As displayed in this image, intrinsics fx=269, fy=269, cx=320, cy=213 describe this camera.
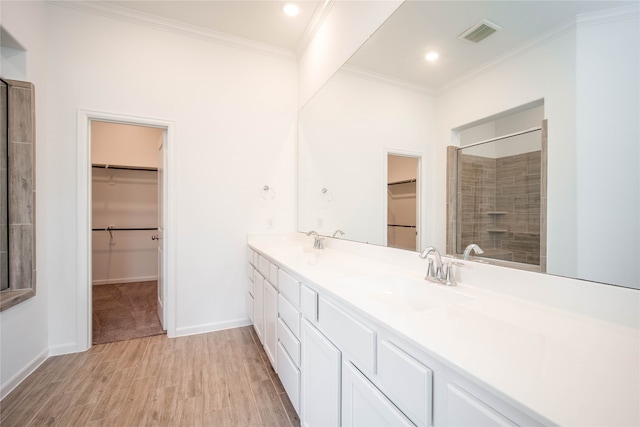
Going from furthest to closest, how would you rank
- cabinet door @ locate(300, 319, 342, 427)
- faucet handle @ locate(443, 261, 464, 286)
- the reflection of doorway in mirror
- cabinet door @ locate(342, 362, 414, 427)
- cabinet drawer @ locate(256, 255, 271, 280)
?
cabinet drawer @ locate(256, 255, 271, 280) < the reflection of doorway in mirror < faucet handle @ locate(443, 261, 464, 286) < cabinet door @ locate(300, 319, 342, 427) < cabinet door @ locate(342, 362, 414, 427)

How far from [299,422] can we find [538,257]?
143cm

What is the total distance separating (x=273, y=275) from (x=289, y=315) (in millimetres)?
369

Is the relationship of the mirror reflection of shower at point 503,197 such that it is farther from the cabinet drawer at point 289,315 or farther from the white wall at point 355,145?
the cabinet drawer at point 289,315

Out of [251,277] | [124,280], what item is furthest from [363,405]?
[124,280]

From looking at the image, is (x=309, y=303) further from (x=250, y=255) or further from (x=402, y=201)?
(x=250, y=255)

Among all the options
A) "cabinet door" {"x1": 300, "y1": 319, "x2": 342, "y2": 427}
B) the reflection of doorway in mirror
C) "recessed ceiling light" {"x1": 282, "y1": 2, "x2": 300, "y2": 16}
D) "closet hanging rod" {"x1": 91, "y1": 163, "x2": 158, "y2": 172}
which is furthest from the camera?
"closet hanging rod" {"x1": 91, "y1": 163, "x2": 158, "y2": 172}

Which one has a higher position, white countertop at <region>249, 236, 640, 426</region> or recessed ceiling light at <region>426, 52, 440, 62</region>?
recessed ceiling light at <region>426, 52, 440, 62</region>

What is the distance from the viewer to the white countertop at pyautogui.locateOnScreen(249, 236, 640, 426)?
45 centimetres

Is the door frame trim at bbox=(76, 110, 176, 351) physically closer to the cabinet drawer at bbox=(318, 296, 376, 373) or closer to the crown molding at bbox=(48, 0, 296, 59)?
the crown molding at bbox=(48, 0, 296, 59)

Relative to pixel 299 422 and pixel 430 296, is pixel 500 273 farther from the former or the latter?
pixel 299 422

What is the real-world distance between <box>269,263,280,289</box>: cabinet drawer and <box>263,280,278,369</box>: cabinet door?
4 centimetres

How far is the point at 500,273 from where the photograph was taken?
3.35 ft

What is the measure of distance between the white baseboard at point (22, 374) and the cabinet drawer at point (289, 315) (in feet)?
5.89

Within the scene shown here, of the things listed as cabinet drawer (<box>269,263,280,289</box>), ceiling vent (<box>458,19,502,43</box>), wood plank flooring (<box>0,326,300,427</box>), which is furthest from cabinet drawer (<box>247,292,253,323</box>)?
ceiling vent (<box>458,19,502,43</box>)
